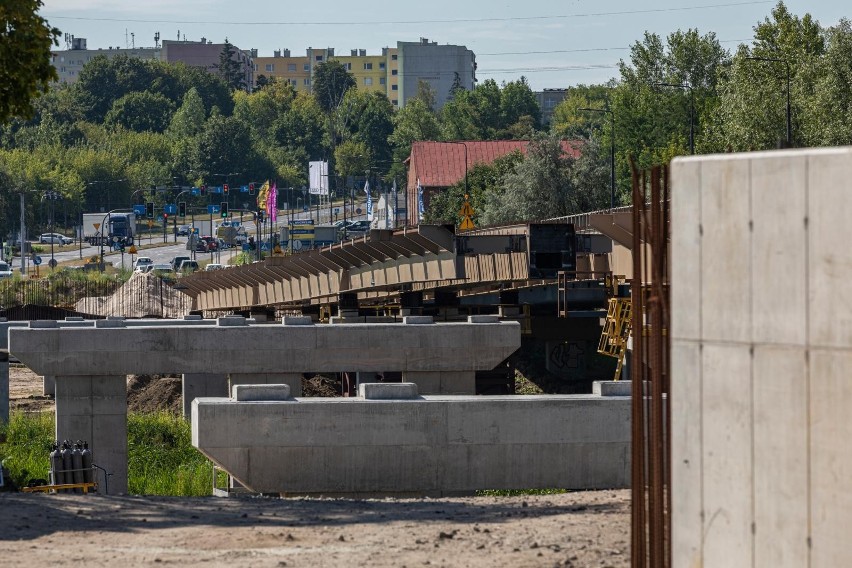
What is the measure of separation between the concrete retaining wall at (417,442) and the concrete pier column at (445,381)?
972cm

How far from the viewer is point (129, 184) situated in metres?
183

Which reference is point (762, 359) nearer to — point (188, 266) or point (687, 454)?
point (687, 454)

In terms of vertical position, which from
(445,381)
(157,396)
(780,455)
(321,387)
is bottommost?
(157,396)

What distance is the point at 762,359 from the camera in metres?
11.0

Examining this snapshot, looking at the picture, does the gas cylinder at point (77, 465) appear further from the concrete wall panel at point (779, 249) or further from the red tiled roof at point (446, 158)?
the red tiled roof at point (446, 158)

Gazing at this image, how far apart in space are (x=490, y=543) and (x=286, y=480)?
33.0 feet

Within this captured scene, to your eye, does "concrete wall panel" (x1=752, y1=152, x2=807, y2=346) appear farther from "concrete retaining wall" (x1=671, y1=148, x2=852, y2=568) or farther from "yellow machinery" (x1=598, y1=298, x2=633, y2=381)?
"yellow machinery" (x1=598, y1=298, x2=633, y2=381)

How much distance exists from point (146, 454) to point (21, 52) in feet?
61.5

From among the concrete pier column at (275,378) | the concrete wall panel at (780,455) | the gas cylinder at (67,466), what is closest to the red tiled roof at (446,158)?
the concrete pier column at (275,378)

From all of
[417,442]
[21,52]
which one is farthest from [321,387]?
[21,52]

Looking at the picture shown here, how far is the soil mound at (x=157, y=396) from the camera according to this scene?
57.2 m

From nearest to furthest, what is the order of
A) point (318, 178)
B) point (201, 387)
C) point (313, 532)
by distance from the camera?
point (313, 532)
point (201, 387)
point (318, 178)

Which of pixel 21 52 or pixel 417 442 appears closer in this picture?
pixel 21 52

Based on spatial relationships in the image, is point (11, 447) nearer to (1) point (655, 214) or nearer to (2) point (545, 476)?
(2) point (545, 476)
